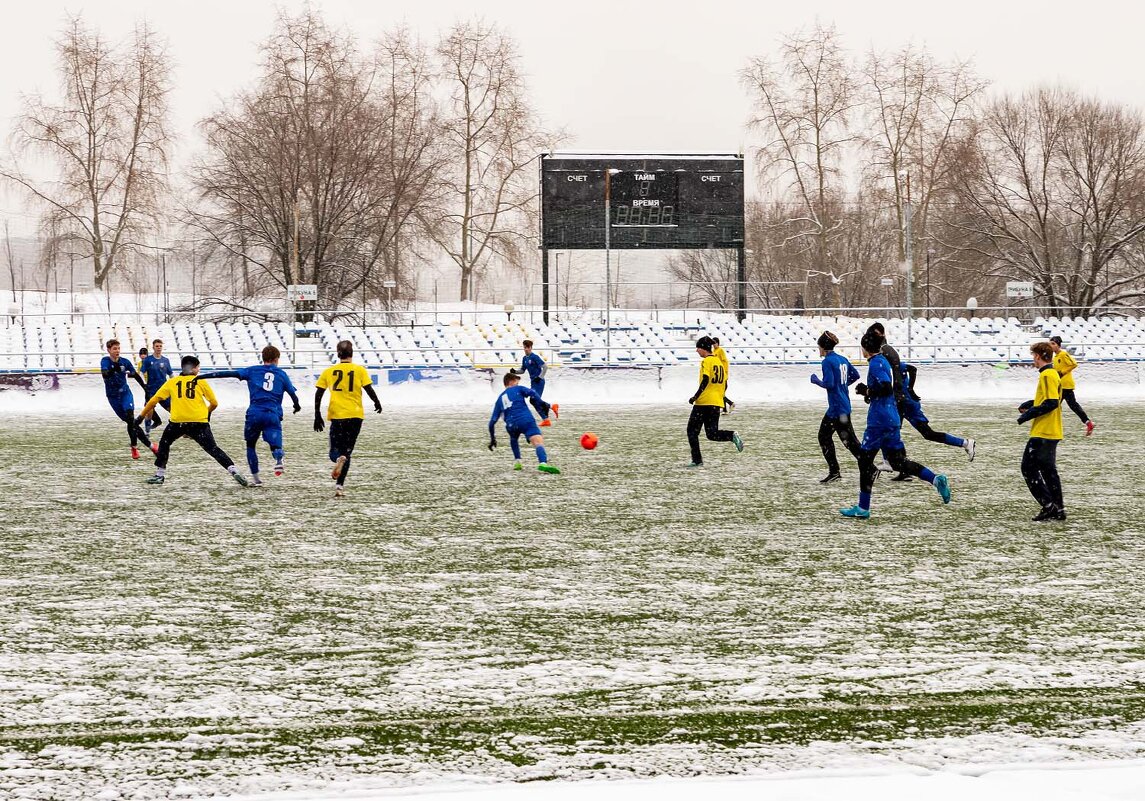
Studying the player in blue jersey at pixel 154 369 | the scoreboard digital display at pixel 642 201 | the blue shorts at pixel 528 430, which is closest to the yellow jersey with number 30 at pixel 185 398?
the blue shorts at pixel 528 430

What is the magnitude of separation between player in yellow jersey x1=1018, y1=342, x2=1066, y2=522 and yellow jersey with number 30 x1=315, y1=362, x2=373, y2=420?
6510 millimetres

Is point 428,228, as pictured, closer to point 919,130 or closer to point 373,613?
point 919,130

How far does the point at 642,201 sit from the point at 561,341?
198 inches

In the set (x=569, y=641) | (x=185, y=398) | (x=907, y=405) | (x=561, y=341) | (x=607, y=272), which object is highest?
(x=607, y=272)

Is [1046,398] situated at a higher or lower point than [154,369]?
lower

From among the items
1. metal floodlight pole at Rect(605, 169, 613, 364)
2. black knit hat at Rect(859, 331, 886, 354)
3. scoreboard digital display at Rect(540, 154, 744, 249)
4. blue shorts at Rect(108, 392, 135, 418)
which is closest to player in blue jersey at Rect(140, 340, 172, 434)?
blue shorts at Rect(108, 392, 135, 418)

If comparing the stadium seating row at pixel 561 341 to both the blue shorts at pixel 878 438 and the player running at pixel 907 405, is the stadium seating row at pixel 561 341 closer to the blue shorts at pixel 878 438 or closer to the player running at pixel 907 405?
the player running at pixel 907 405

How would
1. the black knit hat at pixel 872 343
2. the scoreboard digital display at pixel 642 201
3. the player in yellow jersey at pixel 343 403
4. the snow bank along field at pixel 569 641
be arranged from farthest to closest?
the scoreboard digital display at pixel 642 201 < the player in yellow jersey at pixel 343 403 < the black knit hat at pixel 872 343 < the snow bank along field at pixel 569 641

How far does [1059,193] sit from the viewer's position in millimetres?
50062

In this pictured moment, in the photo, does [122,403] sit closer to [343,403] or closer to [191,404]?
[191,404]

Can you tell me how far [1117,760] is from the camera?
4566mm

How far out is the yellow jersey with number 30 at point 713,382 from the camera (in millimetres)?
14773

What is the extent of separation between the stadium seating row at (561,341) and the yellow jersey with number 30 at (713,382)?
50.4ft

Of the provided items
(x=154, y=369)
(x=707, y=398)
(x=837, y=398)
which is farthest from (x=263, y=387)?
(x=154, y=369)
